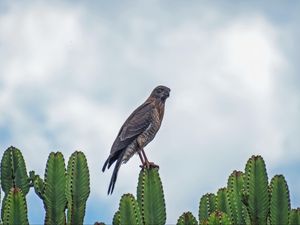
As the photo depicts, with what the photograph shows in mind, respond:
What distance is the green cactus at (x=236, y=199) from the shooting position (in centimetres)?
833

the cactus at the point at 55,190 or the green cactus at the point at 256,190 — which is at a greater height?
the cactus at the point at 55,190

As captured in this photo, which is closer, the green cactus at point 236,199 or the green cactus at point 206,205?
the green cactus at point 236,199

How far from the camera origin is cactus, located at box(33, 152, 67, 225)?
25.9ft

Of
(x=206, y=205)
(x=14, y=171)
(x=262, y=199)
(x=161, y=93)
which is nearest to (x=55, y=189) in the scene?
(x=14, y=171)

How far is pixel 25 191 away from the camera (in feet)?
29.4

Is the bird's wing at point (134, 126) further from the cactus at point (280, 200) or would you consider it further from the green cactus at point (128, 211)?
the cactus at point (280, 200)

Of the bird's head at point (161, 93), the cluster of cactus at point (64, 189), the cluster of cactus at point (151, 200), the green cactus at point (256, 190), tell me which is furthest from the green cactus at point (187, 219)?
the bird's head at point (161, 93)

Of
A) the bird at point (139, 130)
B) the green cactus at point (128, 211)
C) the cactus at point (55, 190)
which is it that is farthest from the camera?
the bird at point (139, 130)

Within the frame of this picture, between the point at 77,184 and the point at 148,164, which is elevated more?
the point at 148,164

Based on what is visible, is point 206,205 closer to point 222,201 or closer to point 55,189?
point 222,201

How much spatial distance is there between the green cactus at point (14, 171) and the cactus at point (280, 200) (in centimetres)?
303

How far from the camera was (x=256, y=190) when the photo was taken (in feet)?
25.3

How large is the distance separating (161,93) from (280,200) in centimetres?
447

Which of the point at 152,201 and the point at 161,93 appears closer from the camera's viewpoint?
the point at 152,201
